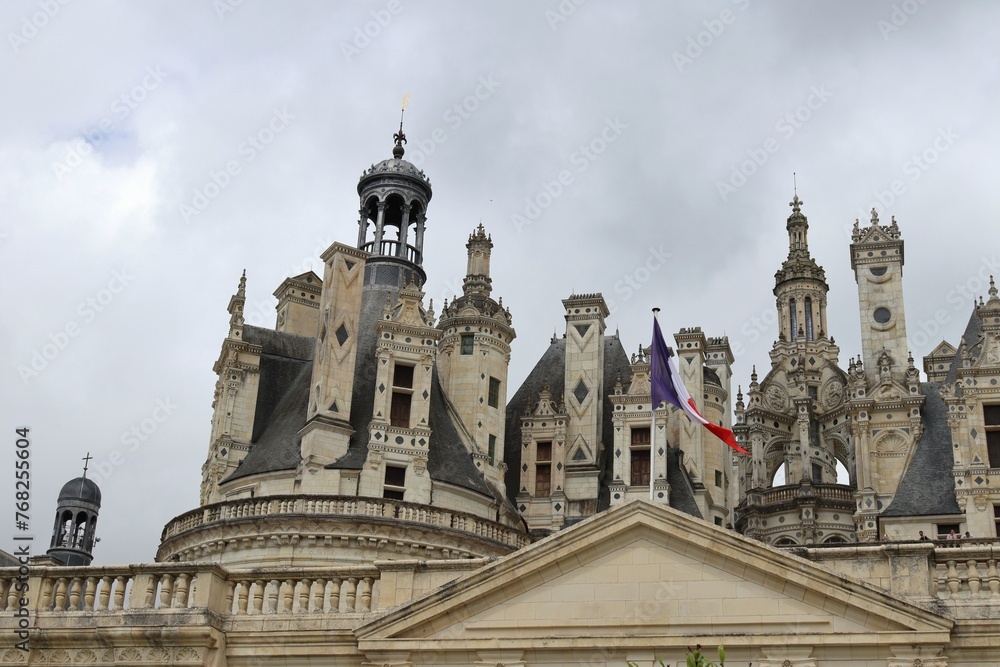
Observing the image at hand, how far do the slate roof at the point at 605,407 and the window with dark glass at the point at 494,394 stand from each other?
114 inches

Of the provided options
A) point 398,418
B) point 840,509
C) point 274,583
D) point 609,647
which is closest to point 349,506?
point 398,418

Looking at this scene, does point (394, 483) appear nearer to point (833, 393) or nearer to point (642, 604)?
point (642, 604)

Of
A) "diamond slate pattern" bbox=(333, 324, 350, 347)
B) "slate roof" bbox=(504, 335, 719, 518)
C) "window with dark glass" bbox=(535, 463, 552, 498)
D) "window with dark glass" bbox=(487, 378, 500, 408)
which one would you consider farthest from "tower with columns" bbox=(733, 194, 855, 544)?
"diamond slate pattern" bbox=(333, 324, 350, 347)

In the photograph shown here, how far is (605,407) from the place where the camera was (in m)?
46.8

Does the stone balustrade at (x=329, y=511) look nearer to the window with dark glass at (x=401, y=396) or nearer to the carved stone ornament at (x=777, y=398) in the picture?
the window with dark glass at (x=401, y=396)

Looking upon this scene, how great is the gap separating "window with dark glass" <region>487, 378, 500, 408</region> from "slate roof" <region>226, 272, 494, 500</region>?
62.1 inches

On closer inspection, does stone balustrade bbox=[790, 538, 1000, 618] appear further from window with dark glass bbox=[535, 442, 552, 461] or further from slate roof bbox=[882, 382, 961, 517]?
window with dark glass bbox=[535, 442, 552, 461]

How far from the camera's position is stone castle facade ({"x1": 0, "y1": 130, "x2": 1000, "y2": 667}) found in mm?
16938

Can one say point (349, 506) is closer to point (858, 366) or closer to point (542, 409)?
point (542, 409)

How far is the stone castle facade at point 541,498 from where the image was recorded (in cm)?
1694

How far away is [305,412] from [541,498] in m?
9.46

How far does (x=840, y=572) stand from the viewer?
16844mm

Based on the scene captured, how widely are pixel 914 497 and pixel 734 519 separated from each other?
12.5 m

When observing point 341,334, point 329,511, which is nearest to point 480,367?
point 341,334
